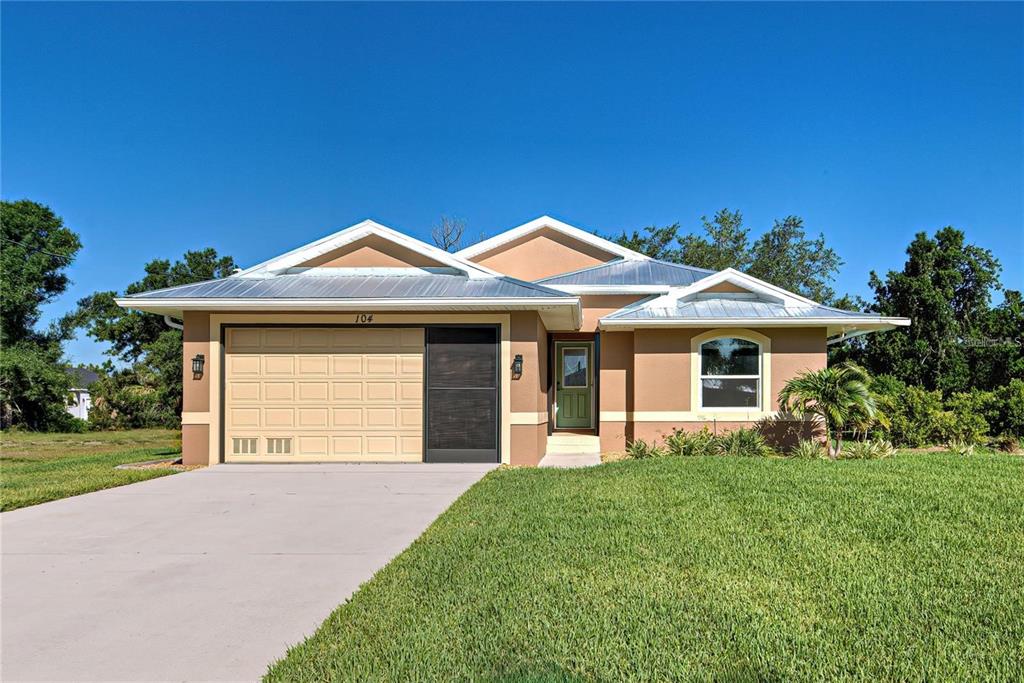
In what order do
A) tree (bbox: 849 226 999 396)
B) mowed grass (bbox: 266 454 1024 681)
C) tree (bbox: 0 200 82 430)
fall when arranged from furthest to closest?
1. tree (bbox: 0 200 82 430)
2. tree (bbox: 849 226 999 396)
3. mowed grass (bbox: 266 454 1024 681)

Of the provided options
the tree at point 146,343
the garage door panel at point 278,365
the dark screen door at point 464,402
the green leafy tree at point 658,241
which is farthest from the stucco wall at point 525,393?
the green leafy tree at point 658,241

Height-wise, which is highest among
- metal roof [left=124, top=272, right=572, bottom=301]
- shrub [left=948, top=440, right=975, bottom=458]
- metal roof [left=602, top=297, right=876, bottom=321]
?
metal roof [left=124, top=272, right=572, bottom=301]

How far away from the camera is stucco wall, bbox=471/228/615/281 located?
19.1 metres

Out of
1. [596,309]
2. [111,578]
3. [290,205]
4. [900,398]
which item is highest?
[290,205]

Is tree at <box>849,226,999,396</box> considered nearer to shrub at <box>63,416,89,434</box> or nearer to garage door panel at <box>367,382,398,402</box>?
garage door panel at <box>367,382,398,402</box>

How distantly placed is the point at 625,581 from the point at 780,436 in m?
9.90

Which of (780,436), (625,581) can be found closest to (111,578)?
(625,581)

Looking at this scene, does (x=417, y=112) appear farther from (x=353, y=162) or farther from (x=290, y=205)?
(x=290, y=205)

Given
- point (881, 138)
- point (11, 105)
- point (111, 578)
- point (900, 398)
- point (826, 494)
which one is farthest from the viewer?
point (881, 138)

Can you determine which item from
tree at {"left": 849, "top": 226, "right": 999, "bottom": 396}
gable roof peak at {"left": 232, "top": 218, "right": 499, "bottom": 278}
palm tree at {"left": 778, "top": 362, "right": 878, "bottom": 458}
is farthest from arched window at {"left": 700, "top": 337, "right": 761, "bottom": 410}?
tree at {"left": 849, "top": 226, "right": 999, "bottom": 396}

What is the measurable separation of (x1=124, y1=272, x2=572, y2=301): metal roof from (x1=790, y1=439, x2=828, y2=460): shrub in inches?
206

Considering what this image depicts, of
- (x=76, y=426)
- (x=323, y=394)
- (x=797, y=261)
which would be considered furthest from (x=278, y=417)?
(x=797, y=261)

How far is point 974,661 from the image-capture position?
11.2 ft

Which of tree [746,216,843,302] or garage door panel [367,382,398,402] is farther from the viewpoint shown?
tree [746,216,843,302]
